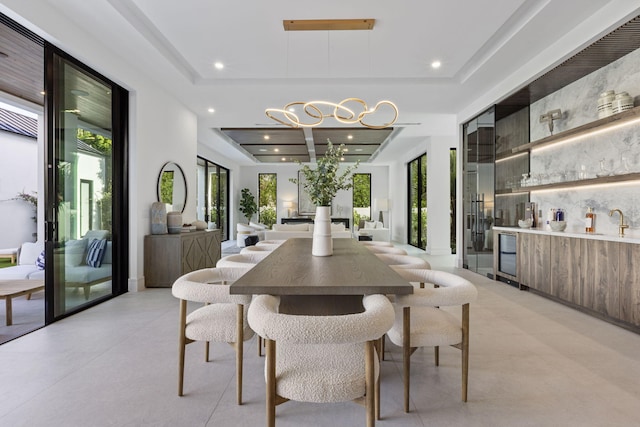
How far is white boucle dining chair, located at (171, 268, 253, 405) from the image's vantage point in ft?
5.70

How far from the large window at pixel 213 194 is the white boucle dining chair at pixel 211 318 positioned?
7648mm

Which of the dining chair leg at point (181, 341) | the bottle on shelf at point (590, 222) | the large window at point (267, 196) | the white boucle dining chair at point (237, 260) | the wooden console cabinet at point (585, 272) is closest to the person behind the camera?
the dining chair leg at point (181, 341)

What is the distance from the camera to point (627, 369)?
7.73ft

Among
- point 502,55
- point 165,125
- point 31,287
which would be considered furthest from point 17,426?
point 502,55

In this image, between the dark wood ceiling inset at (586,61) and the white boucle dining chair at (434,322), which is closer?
the white boucle dining chair at (434,322)

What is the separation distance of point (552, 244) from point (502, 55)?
2374 mm

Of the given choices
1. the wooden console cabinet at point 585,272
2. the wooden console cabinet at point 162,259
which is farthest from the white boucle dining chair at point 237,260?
the wooden console cabinet at point 585,272

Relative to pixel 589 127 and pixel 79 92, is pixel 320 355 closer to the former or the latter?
pixel 79 92

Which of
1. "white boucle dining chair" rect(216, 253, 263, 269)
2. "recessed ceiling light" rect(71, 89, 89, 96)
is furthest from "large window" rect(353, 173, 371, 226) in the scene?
"white boucle dining chair" rect(216, 253, 263, 269)

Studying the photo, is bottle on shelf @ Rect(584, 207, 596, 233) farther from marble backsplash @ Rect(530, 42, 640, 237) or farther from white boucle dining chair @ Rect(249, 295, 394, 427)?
white boucle dining chair @ Rect(249, 295, 394, 427)

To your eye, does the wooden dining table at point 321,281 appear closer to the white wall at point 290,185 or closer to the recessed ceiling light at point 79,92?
the recessed ceiling light at point 79,92

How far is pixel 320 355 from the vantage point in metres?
1.51

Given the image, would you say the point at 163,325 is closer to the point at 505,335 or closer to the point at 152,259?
the point at 152,259

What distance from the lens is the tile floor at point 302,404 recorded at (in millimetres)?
1788
